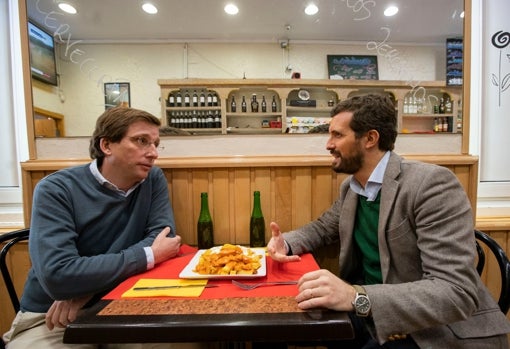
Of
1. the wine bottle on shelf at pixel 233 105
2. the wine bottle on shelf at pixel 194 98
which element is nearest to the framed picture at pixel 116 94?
the wine bottle on shelf at pixel 194 98

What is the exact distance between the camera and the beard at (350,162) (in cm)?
123

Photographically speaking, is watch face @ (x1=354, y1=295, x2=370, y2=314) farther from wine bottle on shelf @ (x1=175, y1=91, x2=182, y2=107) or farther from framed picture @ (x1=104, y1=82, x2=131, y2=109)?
framed picture @ (x1=104, y1=82, x2=131, y2=109)

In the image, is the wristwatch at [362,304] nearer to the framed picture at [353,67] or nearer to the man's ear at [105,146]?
the man's ear at [105,146]

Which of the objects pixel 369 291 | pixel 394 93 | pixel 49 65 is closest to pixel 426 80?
pixel 394 93

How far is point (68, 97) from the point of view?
1709 mm

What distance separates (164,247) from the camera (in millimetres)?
1201

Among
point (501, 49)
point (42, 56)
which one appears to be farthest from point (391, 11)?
point (42, 56)

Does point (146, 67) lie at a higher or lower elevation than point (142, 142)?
higher

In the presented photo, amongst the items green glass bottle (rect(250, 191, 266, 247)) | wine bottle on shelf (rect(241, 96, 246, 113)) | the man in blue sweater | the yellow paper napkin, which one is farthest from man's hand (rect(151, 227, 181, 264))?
wine bottle on shelf (rect(241, 96, 246, 113))

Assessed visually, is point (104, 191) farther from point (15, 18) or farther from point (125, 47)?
point (15, 18)

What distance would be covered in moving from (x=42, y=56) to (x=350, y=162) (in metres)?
1.90

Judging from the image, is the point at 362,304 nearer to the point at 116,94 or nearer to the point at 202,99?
the point at 202,99

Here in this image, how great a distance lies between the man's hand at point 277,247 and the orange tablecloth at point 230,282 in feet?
0.14

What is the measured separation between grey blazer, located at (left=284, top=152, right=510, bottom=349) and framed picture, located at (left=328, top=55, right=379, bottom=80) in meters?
0.77
